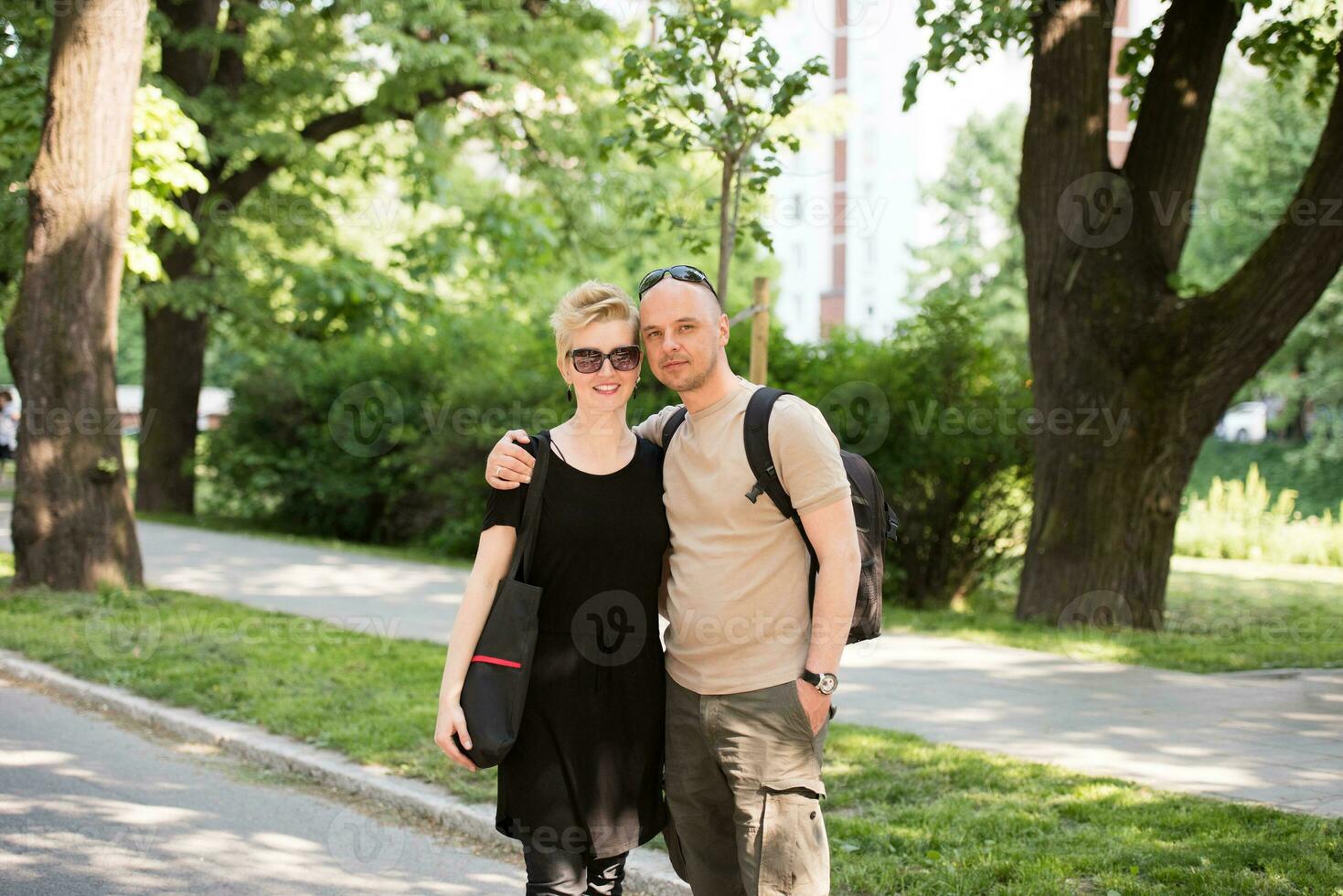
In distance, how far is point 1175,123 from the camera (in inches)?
420

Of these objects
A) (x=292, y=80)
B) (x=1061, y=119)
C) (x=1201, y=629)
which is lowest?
(x=1201, y=629)

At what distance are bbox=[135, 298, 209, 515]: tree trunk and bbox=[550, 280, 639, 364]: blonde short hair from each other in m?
17.6

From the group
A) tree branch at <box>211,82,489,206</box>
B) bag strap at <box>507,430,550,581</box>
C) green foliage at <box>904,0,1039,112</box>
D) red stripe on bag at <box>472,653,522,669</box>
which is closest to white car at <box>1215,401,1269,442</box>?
tree branch at <box>211,82,489,206</box>

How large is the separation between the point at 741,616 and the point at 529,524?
22.4 inches

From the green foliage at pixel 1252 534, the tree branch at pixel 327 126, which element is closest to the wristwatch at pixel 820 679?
the tree branch at pixel 327 126

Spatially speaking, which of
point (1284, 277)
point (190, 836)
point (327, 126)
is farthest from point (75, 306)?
point (1284, 277)

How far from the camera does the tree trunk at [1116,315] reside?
10.5 meters

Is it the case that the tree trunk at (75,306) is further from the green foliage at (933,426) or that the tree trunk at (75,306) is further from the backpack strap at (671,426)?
the backpack strap at (671,426)

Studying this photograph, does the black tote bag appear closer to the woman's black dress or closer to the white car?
the woman's black dress

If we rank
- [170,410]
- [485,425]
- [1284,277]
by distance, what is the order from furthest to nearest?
[170,410] → [485,425] → [1284,277]

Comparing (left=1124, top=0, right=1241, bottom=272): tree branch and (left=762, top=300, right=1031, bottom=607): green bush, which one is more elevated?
(left=1124, top=0, right=1241, bottom=272): tree branch

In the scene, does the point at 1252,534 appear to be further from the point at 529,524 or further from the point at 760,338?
the point at 529,524

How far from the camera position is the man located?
10.4ft

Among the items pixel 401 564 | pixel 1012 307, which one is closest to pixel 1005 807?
pixel 401 564
